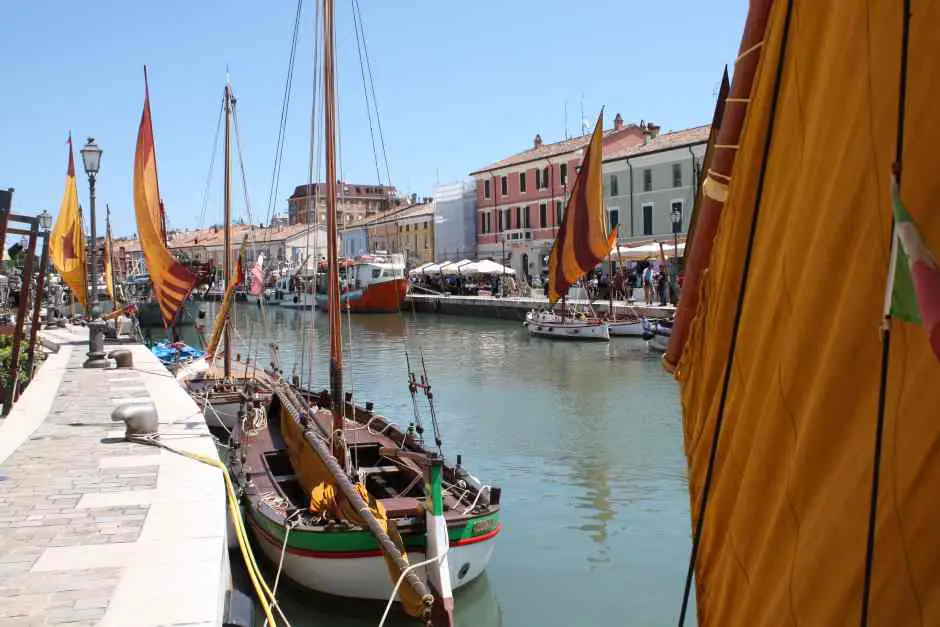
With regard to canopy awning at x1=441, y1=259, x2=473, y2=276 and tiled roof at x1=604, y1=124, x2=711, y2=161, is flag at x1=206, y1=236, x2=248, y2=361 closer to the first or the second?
tiled roof at x1=604, y1=124, x2=711, y2=161

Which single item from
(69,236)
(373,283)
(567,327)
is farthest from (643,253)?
(69,236)

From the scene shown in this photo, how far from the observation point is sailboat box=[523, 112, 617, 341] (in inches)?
1099

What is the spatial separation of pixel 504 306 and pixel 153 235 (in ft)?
93.7

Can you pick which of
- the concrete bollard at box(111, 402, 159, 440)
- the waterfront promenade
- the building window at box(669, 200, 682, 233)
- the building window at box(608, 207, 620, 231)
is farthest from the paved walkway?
the building window at box(608, 207, 620, 231)

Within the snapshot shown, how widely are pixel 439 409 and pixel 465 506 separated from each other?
1151 cm

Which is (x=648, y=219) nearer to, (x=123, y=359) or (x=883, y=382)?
(x=123, y=359)

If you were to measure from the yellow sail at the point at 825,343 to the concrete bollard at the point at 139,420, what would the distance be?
8645 millimetres

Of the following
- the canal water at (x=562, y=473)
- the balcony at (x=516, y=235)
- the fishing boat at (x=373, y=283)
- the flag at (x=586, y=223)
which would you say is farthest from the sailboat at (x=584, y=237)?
the balcony at (x=516, y=235)

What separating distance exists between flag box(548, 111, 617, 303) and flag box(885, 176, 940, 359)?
1033 inches

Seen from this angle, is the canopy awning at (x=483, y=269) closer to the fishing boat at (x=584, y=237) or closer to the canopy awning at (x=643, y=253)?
the canopy awning at (x=643, y=253)

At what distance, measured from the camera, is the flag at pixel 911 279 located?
1358mm

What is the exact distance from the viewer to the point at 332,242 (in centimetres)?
984

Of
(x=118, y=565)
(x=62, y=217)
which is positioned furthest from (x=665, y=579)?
(x=62, y=217)

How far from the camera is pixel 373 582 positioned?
26.6 feet
